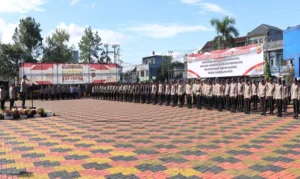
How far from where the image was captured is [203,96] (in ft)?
49.0

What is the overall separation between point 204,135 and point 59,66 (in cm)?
2389

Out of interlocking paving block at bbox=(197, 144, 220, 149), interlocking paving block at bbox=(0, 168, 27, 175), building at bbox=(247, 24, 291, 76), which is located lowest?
interlocking paving block at bbox=(0, 168, 27, 175)

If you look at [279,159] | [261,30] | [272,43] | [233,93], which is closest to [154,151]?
[279,159]

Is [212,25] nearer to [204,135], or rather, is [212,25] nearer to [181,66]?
[204,135]

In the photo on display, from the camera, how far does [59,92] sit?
26.9 meters

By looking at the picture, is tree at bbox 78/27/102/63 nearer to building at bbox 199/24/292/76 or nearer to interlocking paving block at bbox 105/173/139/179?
building at bbox 199/24/292/76

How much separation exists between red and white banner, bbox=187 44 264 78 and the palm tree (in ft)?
49.4

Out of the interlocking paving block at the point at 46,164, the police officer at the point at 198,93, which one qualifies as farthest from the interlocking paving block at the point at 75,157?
the police officer at the point at 198,93

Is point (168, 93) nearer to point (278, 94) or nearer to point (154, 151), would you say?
point (278, 94)

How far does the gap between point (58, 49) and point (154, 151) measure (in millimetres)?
41823

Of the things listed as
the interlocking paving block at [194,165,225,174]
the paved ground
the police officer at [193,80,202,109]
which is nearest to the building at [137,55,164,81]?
the police officer at [193,80,202,109]

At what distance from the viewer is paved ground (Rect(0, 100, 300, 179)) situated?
463 centimetres

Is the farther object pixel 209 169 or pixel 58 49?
pixel 58 49

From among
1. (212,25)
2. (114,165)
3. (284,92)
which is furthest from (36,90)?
(114,165)
